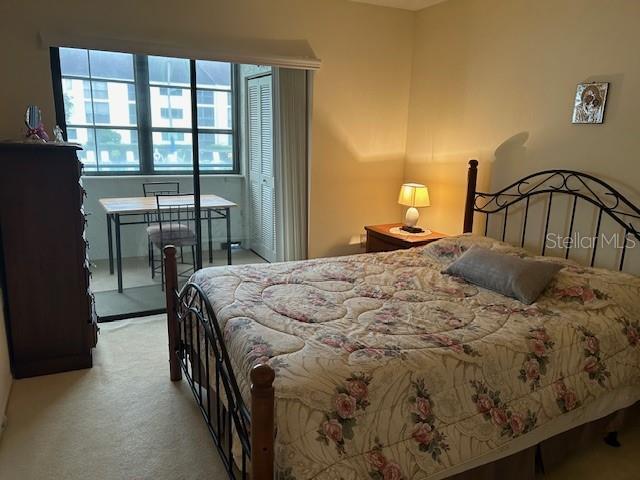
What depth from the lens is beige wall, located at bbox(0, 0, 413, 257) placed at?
3.02 m

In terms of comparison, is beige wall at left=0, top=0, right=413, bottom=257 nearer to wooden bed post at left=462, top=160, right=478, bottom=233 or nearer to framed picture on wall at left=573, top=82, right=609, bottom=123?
wooden bed post at left=462, top=160, right=478, bottom=233

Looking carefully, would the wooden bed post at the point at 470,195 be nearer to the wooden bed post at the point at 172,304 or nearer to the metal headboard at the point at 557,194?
the metal headboard at the point at 557,194

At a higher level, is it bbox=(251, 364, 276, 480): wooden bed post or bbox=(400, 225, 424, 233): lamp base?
bbox=(400, 225, 424, 233): lamp base

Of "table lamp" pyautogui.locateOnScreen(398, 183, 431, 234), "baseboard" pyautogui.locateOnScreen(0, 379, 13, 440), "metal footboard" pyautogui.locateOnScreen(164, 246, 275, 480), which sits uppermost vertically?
"table lamp" pyautogui.locateOnScreen(398, 183, 431, 234)

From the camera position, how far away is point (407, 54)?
4.17 meters

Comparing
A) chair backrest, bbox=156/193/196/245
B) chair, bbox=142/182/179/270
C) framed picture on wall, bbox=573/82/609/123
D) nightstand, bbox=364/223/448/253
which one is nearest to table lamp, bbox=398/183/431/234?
nightstand, bbox=364/223/448/253

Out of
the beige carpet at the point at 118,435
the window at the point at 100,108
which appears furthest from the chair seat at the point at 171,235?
the beige carpet at the point at 118,435

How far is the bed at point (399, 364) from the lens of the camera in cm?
150

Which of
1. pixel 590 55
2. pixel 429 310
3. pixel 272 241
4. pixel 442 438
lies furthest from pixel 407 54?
pixel 442 438

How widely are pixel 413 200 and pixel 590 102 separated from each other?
142 cm

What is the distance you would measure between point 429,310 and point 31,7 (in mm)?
3011

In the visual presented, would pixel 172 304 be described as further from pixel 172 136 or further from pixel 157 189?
pixel 172 136

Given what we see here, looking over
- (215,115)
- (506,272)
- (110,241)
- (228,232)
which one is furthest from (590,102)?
(110,241)

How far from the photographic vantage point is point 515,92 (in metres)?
3.21
